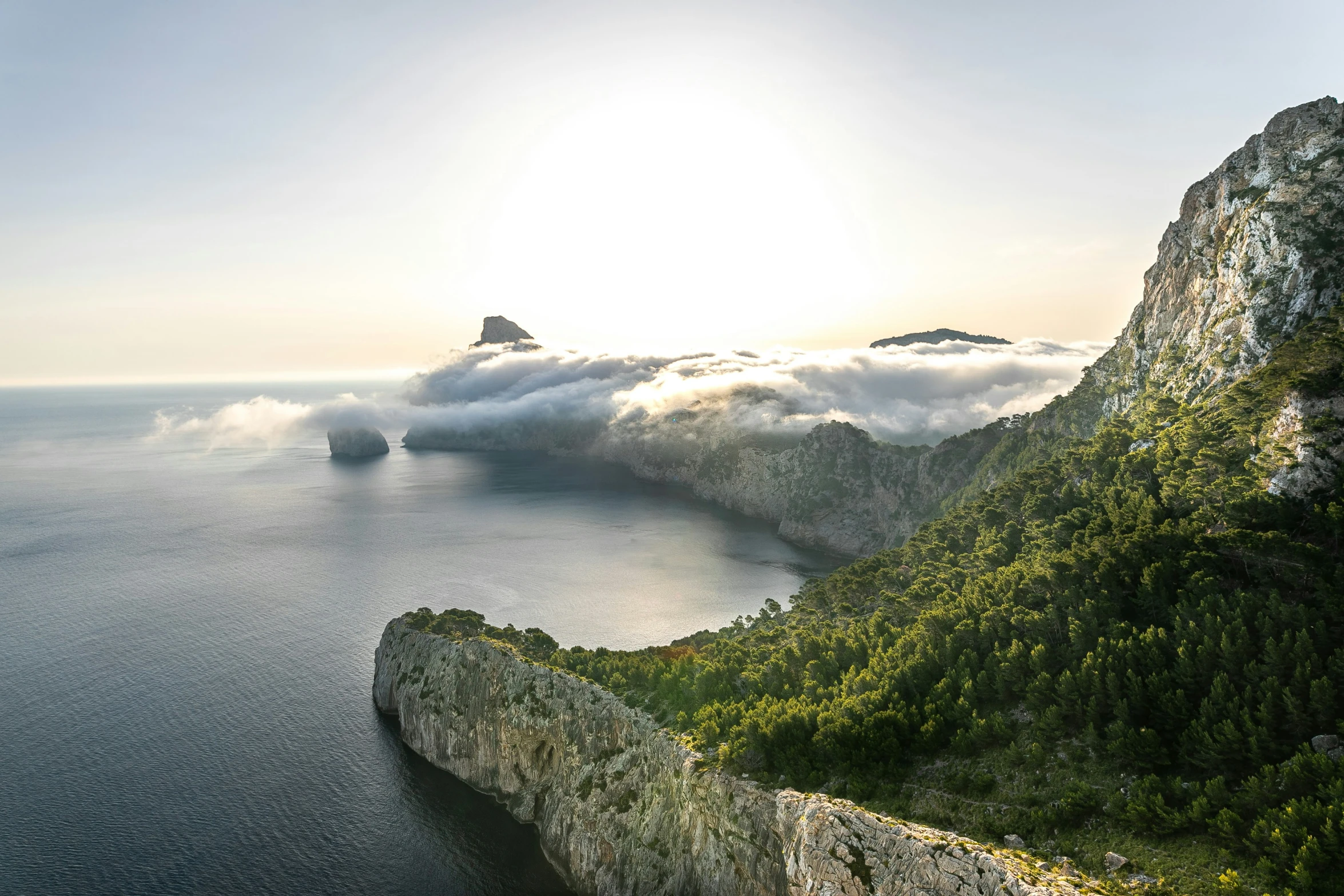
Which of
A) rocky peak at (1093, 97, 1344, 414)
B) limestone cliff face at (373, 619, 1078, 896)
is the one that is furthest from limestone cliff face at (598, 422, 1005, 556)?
limestone cliff face at (373, 619, 1078, 896)

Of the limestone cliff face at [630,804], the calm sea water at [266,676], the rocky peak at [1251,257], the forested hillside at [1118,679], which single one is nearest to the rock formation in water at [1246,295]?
the rocky peak at [1251,257]

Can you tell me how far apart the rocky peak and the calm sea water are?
7122 centimetres

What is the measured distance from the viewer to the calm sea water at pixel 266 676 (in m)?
56.2

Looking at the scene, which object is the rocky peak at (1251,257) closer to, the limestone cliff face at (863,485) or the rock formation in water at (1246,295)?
the rock formation in water at (1246,295)

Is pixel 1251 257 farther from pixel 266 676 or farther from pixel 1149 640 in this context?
pixel 266 676

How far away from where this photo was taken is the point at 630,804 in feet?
175

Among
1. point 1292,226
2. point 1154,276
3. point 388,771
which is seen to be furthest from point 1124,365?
point 388,771

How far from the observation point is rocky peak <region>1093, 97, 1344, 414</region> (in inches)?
2514

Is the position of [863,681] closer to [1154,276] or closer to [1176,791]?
[1176,791]

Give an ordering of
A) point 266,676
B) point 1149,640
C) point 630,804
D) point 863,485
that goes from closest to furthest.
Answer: point 1149,640
point 630,804
point 266,676
point 863,485

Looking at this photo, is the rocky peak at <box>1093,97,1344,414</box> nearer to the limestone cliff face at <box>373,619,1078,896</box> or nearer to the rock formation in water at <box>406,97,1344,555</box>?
the rock formation in water at <box>406,97,1344,555</box>

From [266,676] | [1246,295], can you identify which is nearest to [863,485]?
[1246,295]

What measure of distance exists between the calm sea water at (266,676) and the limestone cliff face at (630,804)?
12.2ft

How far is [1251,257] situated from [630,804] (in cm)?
7578
